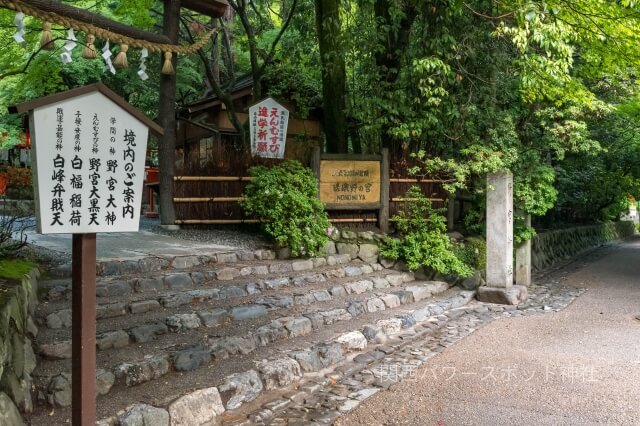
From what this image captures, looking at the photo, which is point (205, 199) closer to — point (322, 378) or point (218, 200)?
point (218, 200)

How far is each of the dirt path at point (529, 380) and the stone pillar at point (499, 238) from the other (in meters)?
1.43

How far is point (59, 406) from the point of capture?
4.06 meters

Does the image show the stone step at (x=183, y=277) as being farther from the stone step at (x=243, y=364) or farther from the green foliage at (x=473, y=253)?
the green foliage at (x=473, y=253)

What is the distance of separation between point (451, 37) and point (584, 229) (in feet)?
47.0

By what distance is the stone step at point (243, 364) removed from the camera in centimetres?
436

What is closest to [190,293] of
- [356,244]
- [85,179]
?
[85,179]

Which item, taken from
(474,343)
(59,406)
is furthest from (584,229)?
(59,406)

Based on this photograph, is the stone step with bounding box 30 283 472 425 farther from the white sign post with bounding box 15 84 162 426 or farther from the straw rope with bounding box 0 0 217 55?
the straw rope with bounding box 0 0 217 55

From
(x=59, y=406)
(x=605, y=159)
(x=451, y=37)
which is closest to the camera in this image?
(x=59, y=406)

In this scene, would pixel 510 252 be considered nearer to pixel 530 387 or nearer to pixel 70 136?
pixel 530 387

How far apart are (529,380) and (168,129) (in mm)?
8452

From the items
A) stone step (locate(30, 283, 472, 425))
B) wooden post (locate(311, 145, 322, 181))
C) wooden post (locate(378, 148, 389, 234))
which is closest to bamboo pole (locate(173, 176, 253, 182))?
wooden post (locate(311, 145, 322, 181))

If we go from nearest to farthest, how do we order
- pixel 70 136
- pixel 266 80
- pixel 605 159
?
pixel 70 136, pixel 266 80, pixel 605 159

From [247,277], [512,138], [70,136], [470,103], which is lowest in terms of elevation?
[247,277]
